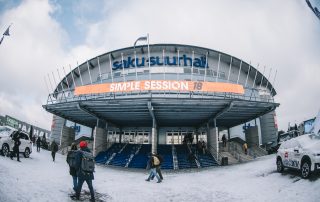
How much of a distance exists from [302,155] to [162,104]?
12662mm

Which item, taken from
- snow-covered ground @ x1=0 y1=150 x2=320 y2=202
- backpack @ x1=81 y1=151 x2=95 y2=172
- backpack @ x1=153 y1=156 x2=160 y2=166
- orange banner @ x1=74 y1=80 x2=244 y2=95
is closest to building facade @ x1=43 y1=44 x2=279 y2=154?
orange banner @ x1=74 y1=80 x2=244 y2=95

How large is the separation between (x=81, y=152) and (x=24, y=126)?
45474 mm

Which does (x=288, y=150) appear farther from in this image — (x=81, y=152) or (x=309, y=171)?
(x=81, y=152)

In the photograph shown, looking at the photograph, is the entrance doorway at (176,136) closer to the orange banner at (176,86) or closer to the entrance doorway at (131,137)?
the entrance doorway at (131,137)

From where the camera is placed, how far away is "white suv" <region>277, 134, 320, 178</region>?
965 cm

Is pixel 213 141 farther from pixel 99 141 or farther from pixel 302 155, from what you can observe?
pixel 302 155

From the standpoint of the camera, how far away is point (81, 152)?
24.2ft

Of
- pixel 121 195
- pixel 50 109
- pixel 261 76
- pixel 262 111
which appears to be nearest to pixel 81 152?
pixel 121 195

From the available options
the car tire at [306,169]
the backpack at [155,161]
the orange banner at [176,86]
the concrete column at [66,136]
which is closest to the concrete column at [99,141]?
the concrete column at [66,136]

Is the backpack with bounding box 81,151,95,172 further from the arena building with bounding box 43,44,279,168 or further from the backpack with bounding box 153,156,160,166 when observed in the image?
the arena building with bounding box 43,44,279,168

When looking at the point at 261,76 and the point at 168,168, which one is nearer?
the point at 168,168

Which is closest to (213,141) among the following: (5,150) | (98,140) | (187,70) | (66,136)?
(187,70)

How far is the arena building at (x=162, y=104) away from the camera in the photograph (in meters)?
22.3

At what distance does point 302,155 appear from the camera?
34.4ft
